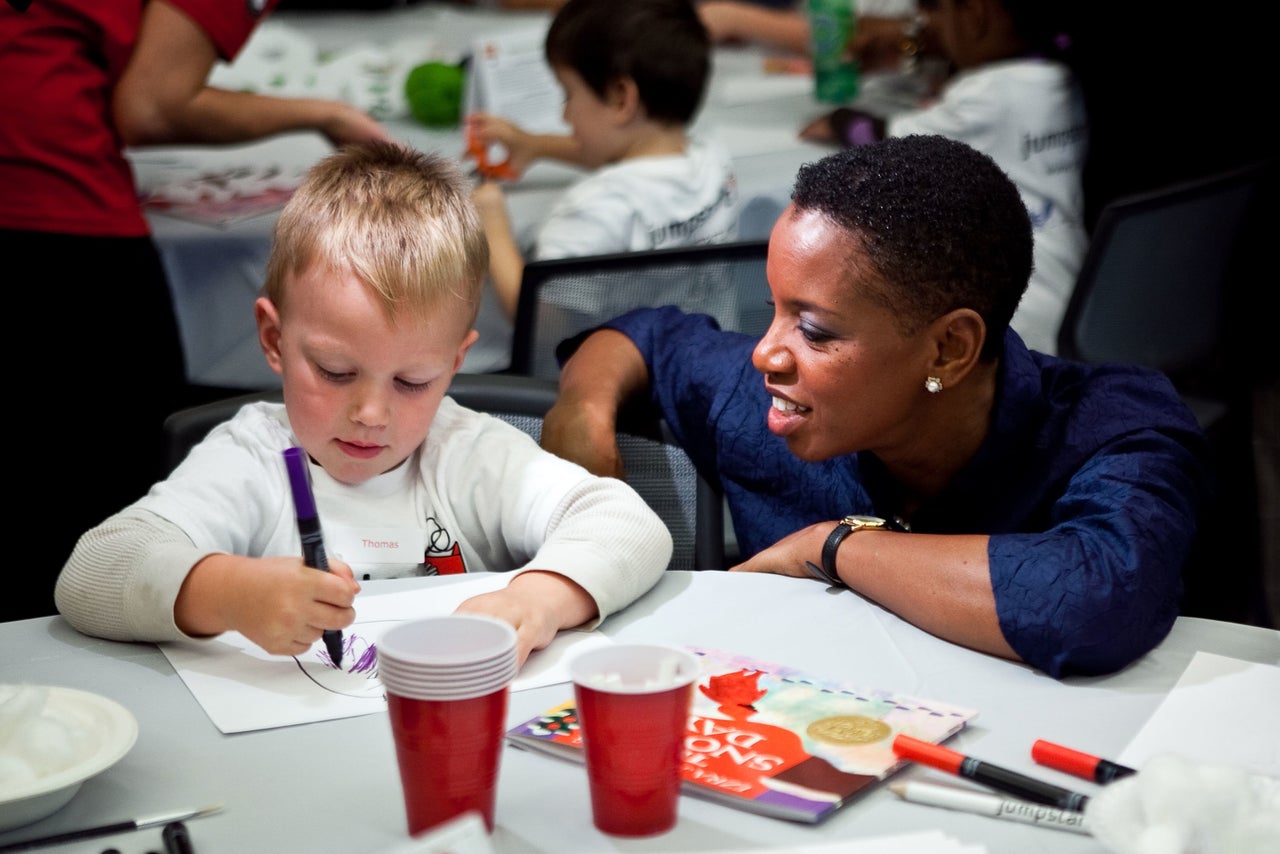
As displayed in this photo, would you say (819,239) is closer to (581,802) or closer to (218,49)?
(581,802)

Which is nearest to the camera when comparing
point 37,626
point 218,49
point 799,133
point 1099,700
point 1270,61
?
point 1099,700

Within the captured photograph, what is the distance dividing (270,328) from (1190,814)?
1.07m

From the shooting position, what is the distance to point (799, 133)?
10.9 feet

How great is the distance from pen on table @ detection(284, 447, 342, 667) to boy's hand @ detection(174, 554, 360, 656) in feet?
0.05

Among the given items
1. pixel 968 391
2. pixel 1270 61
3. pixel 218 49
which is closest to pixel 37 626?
pixel 968 391

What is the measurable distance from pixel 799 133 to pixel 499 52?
0.75 meters

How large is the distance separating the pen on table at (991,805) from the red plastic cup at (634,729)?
18 cm

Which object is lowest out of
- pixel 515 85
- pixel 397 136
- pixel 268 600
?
pixel 268 600

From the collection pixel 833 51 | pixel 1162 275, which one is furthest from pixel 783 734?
pixel 833 51

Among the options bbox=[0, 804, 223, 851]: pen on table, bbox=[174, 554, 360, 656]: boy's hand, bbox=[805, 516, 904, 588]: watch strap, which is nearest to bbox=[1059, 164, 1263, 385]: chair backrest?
bbox=[805, 516, 904, 588]: watch strap

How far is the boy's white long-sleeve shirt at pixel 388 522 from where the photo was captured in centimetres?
129

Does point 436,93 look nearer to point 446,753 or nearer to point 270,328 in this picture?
point 270,328

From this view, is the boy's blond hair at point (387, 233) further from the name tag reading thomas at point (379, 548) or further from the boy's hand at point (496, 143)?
the boy's hand at point (496, 143)

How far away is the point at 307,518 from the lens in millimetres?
1030
